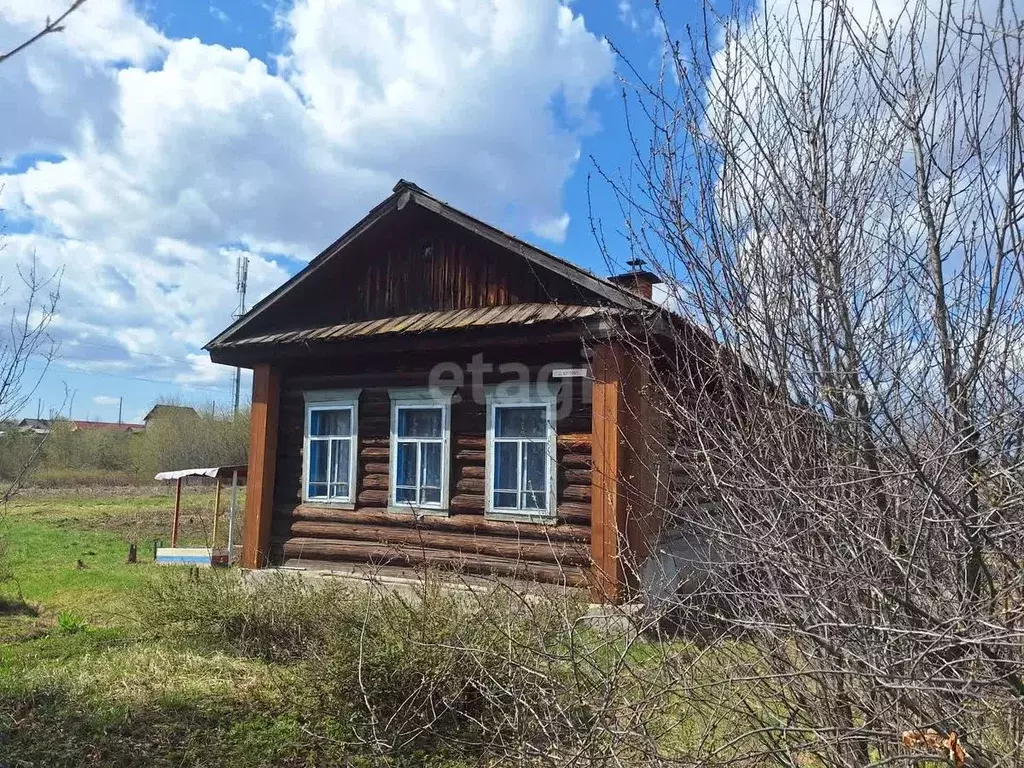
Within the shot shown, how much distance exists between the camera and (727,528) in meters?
3.20

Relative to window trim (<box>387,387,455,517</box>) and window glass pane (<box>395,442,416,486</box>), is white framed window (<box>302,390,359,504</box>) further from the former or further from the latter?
window glass pane (<box>395,442,416,486</box>)

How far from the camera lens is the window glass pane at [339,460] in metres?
10.4

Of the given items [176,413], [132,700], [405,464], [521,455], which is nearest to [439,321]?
[521,455]

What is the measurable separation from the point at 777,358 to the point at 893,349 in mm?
441

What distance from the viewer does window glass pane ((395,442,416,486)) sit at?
31.9 ft

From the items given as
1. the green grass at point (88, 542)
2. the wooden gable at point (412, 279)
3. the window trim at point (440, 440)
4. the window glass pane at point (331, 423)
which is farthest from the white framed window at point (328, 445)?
the green grass at point (88, 542)

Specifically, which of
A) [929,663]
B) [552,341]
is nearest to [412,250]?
[552,341]

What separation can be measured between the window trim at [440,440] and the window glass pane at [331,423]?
87cm

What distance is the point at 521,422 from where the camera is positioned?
8945mm

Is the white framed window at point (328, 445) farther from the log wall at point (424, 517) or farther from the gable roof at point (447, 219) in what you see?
the gable roof at point (447, 219)

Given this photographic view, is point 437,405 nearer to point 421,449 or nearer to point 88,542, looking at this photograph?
point 421,449

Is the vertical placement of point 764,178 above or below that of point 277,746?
above

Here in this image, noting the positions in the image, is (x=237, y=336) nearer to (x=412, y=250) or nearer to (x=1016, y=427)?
(x=412, y=250)

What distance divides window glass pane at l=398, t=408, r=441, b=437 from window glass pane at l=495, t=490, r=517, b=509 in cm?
117
